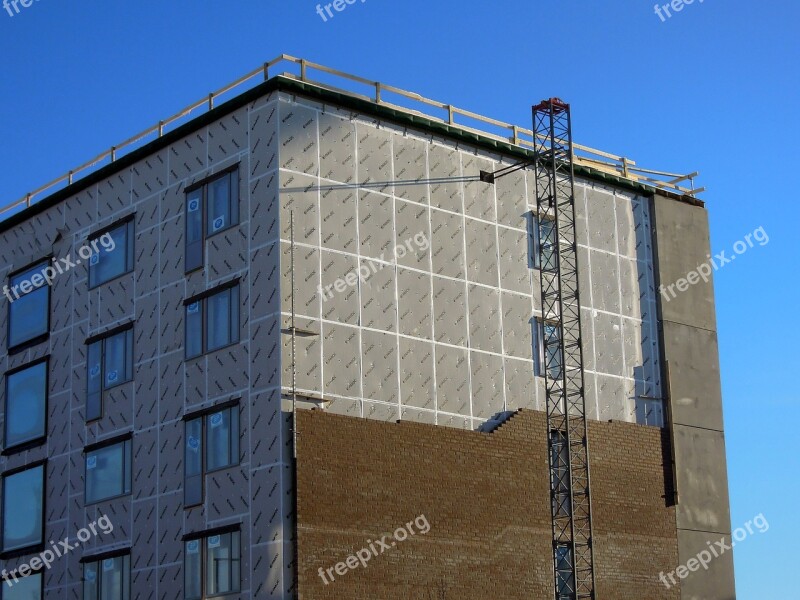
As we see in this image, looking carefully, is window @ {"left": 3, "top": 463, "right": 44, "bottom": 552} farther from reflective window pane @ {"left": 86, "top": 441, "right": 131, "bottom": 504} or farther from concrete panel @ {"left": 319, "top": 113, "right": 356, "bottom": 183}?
concrete panel @ {"left": 319, "top": 113, "right": 356, "bottom": 183}

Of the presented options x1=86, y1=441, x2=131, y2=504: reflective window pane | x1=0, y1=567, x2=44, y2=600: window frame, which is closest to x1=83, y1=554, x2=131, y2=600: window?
x1=86, y1=441, x2=131, y2=504: reflective window pane

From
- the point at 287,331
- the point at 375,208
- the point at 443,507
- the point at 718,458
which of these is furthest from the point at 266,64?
the point at 718,458

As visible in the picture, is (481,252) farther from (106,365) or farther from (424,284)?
(106,365)

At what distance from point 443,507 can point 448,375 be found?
4251 mm

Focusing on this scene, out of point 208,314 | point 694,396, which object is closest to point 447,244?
point 208,314

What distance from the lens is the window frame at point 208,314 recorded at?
4369 centimetres

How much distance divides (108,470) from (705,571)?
20526mm

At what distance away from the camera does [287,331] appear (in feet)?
139

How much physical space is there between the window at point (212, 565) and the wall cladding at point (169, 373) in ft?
1.28

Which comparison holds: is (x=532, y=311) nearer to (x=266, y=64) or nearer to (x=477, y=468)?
(x=477, y=468)

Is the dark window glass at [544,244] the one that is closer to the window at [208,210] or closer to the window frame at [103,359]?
the window at [208,210]

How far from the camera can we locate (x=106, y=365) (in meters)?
48.3

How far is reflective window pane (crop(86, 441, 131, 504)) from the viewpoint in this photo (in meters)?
46.5

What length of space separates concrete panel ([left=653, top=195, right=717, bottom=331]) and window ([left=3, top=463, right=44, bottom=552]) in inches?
889
